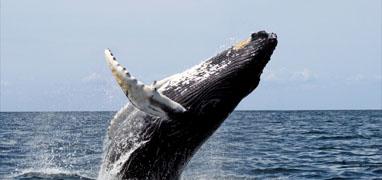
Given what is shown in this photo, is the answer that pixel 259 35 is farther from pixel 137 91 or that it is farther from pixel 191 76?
pixel 137 91

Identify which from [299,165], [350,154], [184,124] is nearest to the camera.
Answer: [184,124]

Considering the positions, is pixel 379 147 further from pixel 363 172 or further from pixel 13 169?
pixel 13 169

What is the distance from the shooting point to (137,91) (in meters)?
5.87

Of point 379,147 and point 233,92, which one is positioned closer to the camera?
point 233,92

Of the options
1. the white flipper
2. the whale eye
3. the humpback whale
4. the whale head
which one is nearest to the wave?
the humpback whale

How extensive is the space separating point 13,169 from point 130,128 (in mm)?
9613

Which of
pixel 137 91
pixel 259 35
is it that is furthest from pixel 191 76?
pixel 137 91

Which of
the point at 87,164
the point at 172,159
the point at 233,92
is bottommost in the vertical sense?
the point at 87,164

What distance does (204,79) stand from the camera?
707 centimetres

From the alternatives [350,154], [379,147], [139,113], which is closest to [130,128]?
[139,113]

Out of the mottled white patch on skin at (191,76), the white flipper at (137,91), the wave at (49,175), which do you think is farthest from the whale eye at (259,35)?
the wave at (49,175)

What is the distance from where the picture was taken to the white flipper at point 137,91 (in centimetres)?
584

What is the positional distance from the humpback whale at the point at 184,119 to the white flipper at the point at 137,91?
503mm

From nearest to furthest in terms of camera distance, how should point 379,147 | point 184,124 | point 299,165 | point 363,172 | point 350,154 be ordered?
1. point 184,124
2. point 363,172
3. point 299,165
4. point 350,154
5. point 379,147
